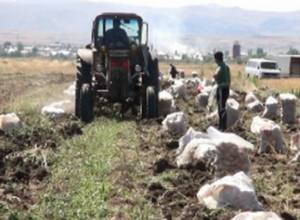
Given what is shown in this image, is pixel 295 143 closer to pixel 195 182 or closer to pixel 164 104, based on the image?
pixel 195 182

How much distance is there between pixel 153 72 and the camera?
1728 centimetres

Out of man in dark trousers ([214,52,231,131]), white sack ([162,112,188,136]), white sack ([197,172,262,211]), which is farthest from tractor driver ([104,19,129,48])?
→ white sack ([197,172,262,211])

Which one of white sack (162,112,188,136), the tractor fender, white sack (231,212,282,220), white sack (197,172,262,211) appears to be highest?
the tractor fender

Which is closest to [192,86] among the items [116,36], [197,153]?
[116,36]

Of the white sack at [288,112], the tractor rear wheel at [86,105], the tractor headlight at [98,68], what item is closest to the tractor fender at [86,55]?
the tractor headlight at [98,68]

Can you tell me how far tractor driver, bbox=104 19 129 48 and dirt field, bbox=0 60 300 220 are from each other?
9.56ft

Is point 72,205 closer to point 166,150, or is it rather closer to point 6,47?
point 166,150

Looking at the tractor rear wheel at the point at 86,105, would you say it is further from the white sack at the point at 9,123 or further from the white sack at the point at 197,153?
the white sack at the point at 197,153

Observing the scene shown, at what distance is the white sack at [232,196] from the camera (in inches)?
315

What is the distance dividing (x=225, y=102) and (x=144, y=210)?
→ 8.26 m

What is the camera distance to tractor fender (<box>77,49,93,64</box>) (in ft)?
57.0

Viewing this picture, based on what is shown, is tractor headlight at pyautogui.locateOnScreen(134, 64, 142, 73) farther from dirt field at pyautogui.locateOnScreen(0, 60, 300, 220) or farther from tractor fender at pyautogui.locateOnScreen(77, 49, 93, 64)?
dirt field at pyautogui.locateOnScreen(0, 60, 300, 220)

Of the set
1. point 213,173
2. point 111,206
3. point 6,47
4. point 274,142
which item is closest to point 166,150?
point 274,142

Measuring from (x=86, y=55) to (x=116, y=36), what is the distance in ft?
2.74
